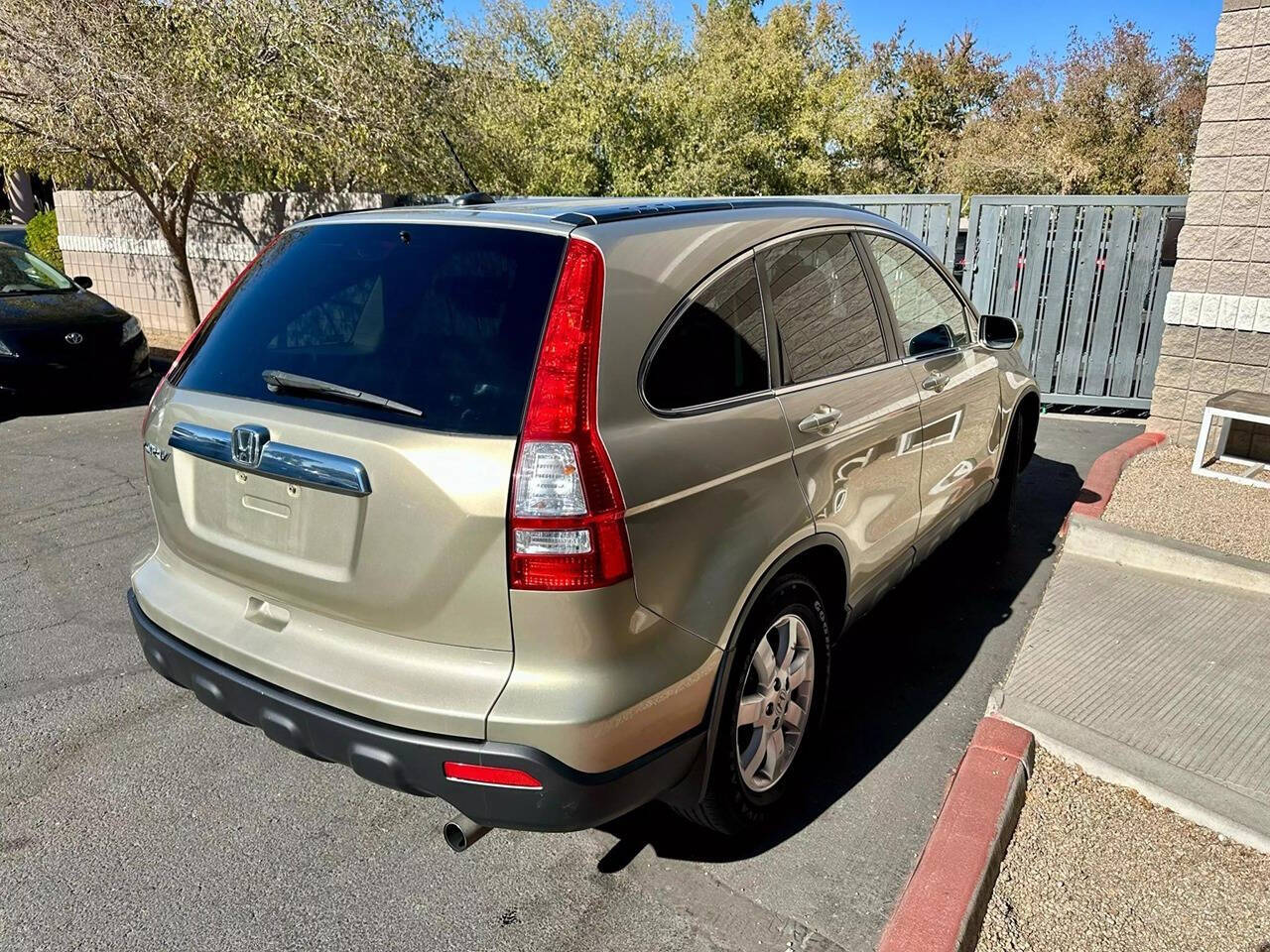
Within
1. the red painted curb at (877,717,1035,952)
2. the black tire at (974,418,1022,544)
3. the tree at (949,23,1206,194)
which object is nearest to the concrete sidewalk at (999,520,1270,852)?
the red painted curb at (877,717,1035,952)

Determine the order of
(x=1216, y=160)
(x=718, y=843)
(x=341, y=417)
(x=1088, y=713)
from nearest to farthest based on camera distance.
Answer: (x=341, y=417) → (x=718, y=843) → (x=1088, y=713) → (x=1216, y=160)

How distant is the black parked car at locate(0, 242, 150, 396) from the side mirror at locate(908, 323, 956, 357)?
7826 millimetres

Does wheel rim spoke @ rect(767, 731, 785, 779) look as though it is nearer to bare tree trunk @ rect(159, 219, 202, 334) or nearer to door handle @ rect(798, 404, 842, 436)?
door handle @ rect(798, 404, 842, 436)

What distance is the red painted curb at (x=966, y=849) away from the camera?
92.4 inches

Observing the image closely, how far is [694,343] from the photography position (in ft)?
8.13

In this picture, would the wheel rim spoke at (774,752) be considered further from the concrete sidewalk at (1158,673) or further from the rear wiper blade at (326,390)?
the rear wiper blade at (326,390)

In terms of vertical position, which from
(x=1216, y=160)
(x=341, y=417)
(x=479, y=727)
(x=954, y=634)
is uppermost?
(x=1216, y=160)

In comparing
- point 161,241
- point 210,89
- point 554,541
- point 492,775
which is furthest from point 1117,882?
point 161,241

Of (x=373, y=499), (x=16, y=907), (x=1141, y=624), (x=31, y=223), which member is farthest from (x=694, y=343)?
(x=31, y=223)

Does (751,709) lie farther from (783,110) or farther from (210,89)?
(783,110)

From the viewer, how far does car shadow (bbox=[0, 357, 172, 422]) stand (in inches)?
335

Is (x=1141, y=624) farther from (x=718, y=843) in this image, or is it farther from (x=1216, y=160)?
(x=1216, y=160)

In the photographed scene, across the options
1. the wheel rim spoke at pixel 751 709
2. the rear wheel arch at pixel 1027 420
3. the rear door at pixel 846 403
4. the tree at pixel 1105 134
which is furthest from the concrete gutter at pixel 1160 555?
the tree at pixel 1105 134

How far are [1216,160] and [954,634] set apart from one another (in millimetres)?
4519
